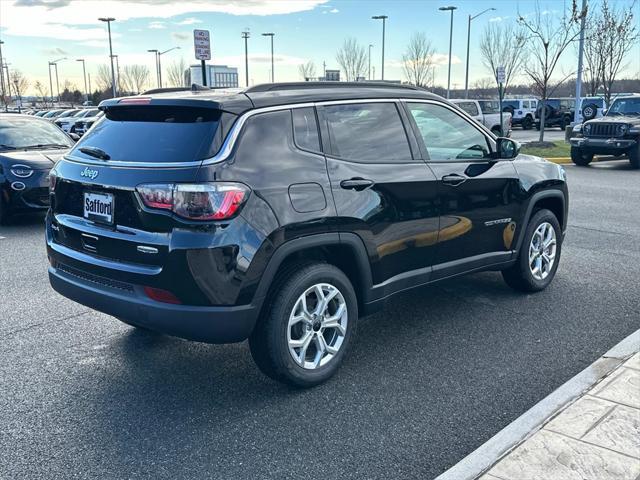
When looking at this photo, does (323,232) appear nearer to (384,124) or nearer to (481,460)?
(384,124)

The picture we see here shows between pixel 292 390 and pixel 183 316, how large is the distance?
0.90m

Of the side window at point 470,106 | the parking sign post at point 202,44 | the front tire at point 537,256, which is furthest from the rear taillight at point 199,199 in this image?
the side window at point 470,106

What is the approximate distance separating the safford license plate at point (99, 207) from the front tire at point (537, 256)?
11.2 feet

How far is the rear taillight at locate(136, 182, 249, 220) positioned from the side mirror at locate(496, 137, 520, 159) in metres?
2.60

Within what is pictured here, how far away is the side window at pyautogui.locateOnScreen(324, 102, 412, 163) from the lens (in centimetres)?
409

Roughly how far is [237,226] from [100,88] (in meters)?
89.7

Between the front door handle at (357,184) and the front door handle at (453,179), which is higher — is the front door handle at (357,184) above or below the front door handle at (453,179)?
above

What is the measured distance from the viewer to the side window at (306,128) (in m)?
3.87

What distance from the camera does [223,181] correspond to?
340 cm

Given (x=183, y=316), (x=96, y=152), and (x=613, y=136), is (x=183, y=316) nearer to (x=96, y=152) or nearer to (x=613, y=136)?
(x=96, y=152)

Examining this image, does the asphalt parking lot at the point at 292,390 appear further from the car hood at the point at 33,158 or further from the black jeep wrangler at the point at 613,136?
the black jeep wrangler at the point at 613,136

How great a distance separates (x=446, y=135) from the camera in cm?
488

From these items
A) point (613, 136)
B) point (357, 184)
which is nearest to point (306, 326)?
point (357, 184)

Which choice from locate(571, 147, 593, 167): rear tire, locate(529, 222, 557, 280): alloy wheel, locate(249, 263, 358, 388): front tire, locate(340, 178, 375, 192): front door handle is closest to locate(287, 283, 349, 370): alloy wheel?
locate(249, 263, 358, 388): front tire
